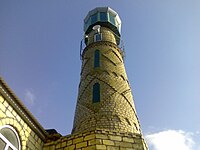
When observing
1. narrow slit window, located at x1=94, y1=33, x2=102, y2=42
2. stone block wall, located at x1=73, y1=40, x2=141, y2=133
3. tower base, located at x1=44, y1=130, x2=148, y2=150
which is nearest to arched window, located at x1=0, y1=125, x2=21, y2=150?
tower base, located at x1=44, y1=130, x2=148, y2=150

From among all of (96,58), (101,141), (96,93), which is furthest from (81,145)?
(96,58)

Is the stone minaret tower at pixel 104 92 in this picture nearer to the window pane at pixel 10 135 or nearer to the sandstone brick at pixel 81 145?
the sandstone brick at pixel 81 145

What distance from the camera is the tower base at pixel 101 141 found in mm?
5734

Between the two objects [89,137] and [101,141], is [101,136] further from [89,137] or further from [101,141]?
[89,137]

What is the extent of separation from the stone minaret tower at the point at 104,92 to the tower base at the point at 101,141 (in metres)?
0.06

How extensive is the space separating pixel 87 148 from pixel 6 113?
1.94 metres

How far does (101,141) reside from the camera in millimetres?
5770

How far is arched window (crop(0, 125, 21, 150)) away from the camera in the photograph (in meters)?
5.09

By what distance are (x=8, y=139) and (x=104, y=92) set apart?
5290mm

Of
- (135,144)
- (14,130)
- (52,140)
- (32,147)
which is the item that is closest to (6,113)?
(14,130)

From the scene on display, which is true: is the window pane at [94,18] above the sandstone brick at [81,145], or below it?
above

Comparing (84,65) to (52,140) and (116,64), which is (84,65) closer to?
(116,64)

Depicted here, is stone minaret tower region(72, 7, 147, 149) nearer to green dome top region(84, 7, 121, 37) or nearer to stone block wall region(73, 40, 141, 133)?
stone block wall region(73, 40, 141, 133)

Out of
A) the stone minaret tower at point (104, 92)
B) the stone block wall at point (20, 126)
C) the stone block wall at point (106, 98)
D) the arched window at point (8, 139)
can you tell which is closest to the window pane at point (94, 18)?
the stone minaret tower at point (104, 92)
